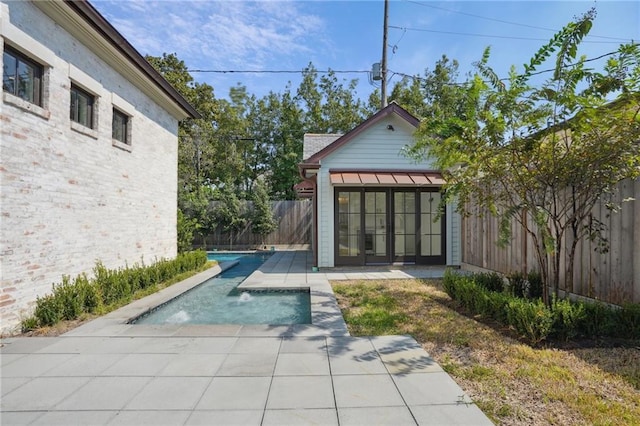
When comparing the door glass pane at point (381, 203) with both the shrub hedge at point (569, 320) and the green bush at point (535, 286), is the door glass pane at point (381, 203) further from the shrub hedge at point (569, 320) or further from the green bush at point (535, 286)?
the shrub hedge at point (569, 320)

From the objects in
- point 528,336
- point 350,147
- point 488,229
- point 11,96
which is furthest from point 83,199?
point 488,229

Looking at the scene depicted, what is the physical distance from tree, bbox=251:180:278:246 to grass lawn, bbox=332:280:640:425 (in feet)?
40.1

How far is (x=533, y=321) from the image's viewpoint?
4160mm

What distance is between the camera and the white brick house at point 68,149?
4.77 meters

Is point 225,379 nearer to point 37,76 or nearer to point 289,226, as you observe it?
point 37,76

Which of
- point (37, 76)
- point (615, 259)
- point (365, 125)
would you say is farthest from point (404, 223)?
point (37, 76)

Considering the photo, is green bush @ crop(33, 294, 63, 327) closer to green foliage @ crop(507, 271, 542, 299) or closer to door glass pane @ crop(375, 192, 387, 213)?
green foliage @ crop(507, 271, 542, 299)

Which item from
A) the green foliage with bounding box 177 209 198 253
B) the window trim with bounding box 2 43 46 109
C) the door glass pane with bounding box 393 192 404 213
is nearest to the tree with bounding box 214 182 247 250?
the green foliage with bounding box 177 209 198 253

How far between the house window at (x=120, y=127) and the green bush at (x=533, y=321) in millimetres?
9068

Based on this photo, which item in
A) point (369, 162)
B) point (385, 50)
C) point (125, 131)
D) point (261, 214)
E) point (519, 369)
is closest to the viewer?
point (519, 369)

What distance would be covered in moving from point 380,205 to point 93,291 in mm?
7993

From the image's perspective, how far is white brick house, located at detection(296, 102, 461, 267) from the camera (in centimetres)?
1039

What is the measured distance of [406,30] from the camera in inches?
641

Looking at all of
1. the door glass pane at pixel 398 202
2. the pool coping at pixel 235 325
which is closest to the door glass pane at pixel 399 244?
the door glass pane at pixel 398 202
